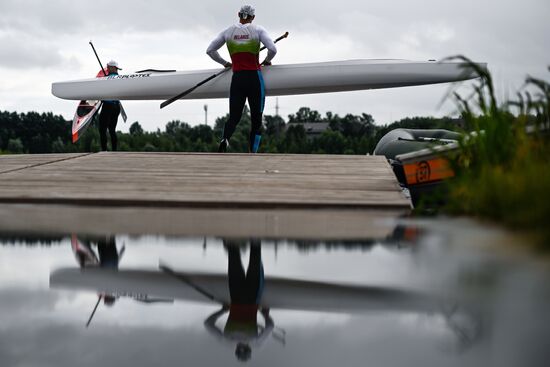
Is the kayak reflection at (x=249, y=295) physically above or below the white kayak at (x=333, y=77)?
below

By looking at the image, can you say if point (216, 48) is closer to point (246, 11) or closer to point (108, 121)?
point (246, 11)

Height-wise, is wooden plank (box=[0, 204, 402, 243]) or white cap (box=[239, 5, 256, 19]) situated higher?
white cap (box=[239, 5, 256, 19])

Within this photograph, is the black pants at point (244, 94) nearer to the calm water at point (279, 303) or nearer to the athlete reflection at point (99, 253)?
the athlete reflection at point (99, 253)

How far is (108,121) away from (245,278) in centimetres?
966

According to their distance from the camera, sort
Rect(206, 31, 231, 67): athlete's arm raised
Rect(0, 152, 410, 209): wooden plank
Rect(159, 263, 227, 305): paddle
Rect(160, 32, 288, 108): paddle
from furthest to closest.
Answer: Rect(160, 32, 288, 108): paddle → Rect(206, 31, 231, 67): athlete's arm raised → Rect(0, 152, 410, 209): wooden plank → Rect(159, 263, 227, 305): paddle

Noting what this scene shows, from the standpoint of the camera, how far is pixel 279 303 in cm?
254

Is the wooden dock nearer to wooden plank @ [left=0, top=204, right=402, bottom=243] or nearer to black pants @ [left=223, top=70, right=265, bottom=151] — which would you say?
wooden plank @ [left=0, top=204, right=402, bottom=243]

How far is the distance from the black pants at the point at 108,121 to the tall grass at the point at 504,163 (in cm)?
758

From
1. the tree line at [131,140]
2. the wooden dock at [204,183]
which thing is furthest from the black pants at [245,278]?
the tree line at [131,140]

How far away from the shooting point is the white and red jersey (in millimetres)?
9391

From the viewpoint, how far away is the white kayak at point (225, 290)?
8.21ft

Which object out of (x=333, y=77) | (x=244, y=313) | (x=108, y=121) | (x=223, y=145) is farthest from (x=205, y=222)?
(x=333, y=77)

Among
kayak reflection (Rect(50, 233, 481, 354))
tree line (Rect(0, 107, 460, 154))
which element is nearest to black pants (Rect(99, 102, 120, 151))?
kayak reflection (Rect(50, 233, 481, 354))

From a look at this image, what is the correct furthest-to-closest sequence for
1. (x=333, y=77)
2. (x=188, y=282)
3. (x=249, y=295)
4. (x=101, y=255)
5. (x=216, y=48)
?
(x=333, y=77) < (x=216, y=48) < (x=101, y=255) < (x=188, y=282) < (x=249, y=295)
